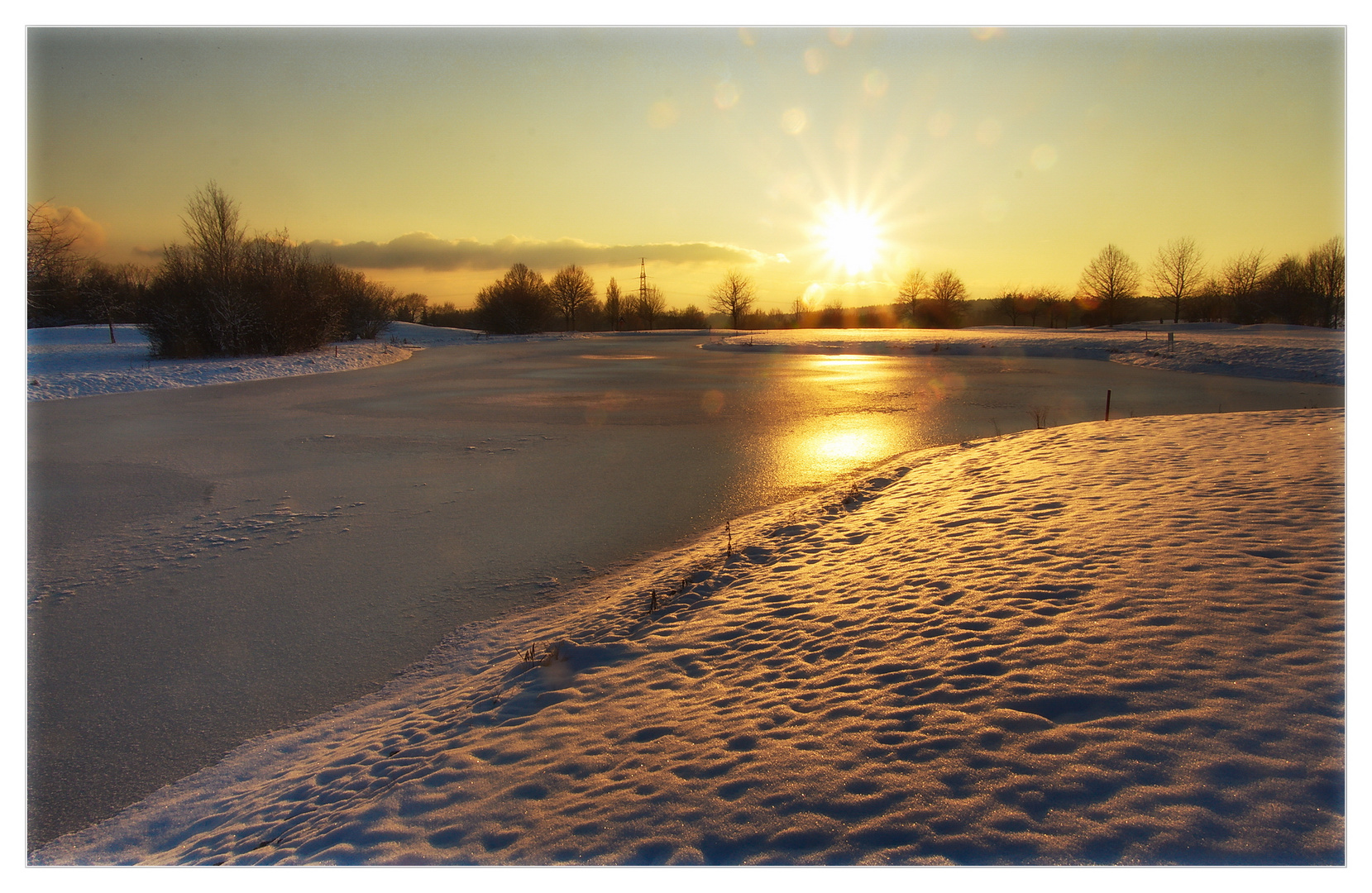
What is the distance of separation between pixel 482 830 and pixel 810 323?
98.8 meters

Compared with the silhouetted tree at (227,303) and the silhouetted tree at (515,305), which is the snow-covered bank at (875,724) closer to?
the silhouetted tree at (227,303)

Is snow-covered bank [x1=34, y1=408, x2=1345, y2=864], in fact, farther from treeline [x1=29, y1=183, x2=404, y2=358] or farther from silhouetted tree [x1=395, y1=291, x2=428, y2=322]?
silhouetted tree [x1=395, y1=291, x2=428, y2=322]

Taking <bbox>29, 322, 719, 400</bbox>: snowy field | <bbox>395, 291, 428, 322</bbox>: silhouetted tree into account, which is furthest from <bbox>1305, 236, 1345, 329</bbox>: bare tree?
<bbox>395, 291, 428, 322</bbox>: silhouetted tree

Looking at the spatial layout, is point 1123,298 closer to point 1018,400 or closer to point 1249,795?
point 1018,400

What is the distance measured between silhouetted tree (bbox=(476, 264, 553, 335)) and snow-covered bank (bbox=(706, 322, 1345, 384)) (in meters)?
34.5

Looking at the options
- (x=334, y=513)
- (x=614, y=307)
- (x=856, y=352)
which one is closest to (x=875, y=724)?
(x=334, y=513)

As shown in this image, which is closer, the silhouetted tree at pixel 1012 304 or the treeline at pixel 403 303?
the treeline at pixel 403 303

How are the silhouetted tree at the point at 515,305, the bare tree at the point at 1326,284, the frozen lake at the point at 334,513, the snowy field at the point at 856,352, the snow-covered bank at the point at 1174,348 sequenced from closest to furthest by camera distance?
the frozen lake at the point at 334,513 < the snowy field at the point at 856,352 < the snow-covered bank at the point at 1174,348 < the bare tree at the point at 1326,284 < the silhouetted tree at the point at 515,305

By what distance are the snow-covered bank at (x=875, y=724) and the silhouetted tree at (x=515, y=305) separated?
241 feet

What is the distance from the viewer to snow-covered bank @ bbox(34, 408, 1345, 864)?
8.29 feet

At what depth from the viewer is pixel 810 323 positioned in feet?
320

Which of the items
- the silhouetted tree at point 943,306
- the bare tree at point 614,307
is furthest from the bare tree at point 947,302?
the bare tree at point 614,307

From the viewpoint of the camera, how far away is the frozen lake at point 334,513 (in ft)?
14.0

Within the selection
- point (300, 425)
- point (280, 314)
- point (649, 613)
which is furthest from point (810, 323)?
point (649, 613)
